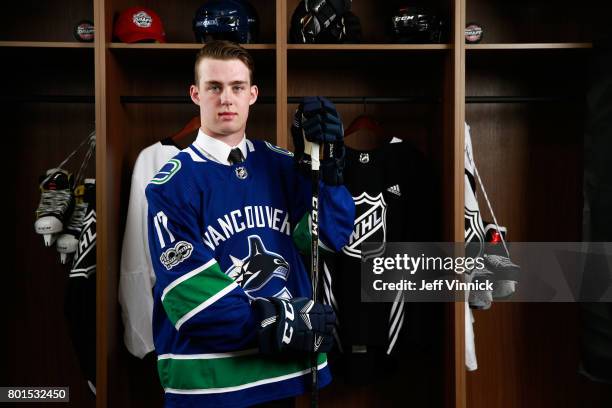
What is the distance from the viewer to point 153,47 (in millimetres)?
1793

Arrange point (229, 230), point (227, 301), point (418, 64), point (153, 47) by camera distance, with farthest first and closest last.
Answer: point (418, 64) < point (153, 47) < point (229, 230) < point (227, 301)

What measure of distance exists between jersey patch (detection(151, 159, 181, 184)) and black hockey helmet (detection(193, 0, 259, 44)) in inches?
27.3

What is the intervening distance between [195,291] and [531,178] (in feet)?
5.08

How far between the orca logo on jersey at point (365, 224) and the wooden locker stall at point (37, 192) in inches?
41.0

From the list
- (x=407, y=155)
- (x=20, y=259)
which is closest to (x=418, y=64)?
(x=407, y=155)

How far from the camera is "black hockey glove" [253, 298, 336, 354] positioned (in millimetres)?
1154

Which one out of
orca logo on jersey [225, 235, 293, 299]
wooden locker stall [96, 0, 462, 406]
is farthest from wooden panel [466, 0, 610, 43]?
orca logo on jersey [225, 235, 293, 299]

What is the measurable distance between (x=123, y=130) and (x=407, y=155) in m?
1.01

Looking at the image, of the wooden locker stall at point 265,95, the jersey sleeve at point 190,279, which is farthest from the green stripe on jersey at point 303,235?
the wooden locker stall at point 265,95

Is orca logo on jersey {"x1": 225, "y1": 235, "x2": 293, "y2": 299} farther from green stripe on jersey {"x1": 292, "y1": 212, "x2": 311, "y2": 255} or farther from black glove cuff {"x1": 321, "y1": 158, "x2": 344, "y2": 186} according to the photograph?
black glove cuff {"x1": 321, "y1": 158, "x2": 344, "y2": 186}

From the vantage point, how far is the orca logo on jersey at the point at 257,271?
4.16ft

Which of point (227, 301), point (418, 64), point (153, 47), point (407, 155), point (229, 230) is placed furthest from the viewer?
point (418, 64)

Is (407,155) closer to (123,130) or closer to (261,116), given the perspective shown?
(261,116)

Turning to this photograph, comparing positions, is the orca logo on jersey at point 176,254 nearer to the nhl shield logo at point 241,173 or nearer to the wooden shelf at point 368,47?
the nhl shield logo at point 241,173
